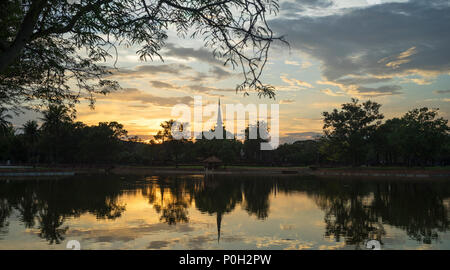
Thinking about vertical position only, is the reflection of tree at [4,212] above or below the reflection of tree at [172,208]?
above

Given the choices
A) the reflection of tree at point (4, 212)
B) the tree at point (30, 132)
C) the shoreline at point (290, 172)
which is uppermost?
the tree at point (30, 132)

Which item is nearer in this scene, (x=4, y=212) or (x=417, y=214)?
(x=417, y=214)

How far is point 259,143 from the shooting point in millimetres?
87188

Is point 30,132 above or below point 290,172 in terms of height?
above

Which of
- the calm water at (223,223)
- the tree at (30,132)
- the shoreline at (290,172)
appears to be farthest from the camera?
the tree at (30,132)

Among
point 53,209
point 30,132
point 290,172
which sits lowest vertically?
point 290,172

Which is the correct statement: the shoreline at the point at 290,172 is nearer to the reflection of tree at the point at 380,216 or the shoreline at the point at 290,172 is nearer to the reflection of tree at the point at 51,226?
the reflection of tree at the point at 380,216

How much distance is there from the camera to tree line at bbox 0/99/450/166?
2164 inches

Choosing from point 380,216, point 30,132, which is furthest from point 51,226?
point 30,132

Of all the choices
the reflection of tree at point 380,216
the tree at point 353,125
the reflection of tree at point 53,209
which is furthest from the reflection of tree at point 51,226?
the tree at point 353,125

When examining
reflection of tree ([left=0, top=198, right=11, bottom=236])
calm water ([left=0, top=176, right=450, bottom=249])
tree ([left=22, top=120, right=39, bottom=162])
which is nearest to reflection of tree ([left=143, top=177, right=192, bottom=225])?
calm water ([left=0, top=176, right=450, bottom=249])

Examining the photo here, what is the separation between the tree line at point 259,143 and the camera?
5497 centimetres

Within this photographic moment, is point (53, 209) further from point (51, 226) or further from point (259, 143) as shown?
point (259, 143)
